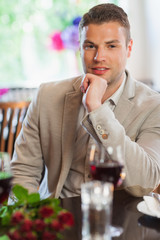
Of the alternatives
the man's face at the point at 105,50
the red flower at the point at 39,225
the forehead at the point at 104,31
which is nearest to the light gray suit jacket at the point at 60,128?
the man's face at the point at 105,50

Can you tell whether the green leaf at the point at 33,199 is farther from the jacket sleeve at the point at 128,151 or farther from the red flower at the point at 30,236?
the jacket sleeve at the point at 128,151

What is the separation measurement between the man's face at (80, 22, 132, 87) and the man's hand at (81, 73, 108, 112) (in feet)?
0.25

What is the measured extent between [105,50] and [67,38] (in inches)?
151

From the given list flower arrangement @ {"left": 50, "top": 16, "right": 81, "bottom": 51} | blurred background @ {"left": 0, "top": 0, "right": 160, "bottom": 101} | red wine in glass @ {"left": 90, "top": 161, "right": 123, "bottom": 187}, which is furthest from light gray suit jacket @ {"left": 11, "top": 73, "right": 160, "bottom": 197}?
blurred background @ {"left": 0, "top": 0, "right": 160, "bottom": 101}

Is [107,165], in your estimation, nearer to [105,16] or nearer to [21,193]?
[21,193]

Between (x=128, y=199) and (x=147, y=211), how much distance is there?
0.55 feet

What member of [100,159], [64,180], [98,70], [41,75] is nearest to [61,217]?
[100,159]

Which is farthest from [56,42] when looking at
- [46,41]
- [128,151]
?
[128,151]

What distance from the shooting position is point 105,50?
1681 millimetres

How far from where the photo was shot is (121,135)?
4.56 feet

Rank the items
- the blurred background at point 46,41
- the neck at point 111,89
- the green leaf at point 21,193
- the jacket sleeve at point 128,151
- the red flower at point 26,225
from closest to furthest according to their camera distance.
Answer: the red flower at point 26,225 → the green leaf at point 21,193 → the jacket sleeve at point 128,151 → the neck at point 111,89 → the blurred background at point 46,41

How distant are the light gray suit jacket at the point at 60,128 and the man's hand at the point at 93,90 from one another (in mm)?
161

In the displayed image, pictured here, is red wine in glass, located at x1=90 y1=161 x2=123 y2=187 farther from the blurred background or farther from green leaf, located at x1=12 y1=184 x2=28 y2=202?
the blurred background

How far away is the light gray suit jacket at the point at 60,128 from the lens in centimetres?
166
